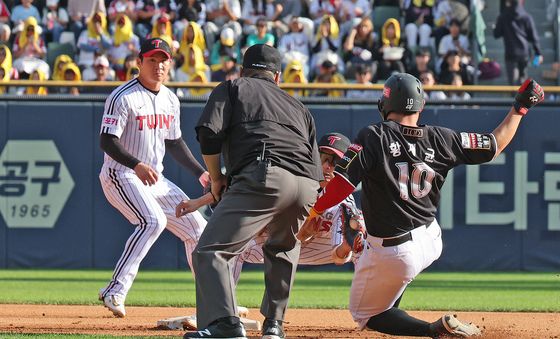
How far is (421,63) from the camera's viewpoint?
16703mm

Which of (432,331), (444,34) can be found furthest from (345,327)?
(444,34)

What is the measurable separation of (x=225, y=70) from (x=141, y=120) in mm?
7820

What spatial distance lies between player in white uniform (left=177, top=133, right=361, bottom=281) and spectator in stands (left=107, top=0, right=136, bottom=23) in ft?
34.0

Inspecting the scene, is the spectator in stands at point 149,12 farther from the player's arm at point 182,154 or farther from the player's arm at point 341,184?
the player's arm at point 341,184

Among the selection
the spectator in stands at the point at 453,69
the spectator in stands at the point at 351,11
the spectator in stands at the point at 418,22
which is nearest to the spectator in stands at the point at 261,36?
the spectator in stands at the point at 351,11

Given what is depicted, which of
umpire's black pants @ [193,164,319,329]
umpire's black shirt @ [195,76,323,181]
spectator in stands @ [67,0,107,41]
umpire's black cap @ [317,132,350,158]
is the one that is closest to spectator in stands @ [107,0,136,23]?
spectator in stands @ [67,0,107,41]

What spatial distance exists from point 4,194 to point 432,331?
829cm

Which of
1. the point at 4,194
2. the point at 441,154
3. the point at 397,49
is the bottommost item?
the point at 4,194

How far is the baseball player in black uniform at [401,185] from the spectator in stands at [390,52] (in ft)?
33.2

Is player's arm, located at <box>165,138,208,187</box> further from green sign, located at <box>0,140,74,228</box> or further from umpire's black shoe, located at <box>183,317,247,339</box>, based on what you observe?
green sign, located at <box>0,140,74,228</box>

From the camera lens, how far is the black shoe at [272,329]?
6.33 meters

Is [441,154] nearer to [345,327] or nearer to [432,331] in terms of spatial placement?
[432,331]

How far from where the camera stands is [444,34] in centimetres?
1797

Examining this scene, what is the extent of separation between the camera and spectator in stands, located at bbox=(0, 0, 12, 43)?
17219 mm
